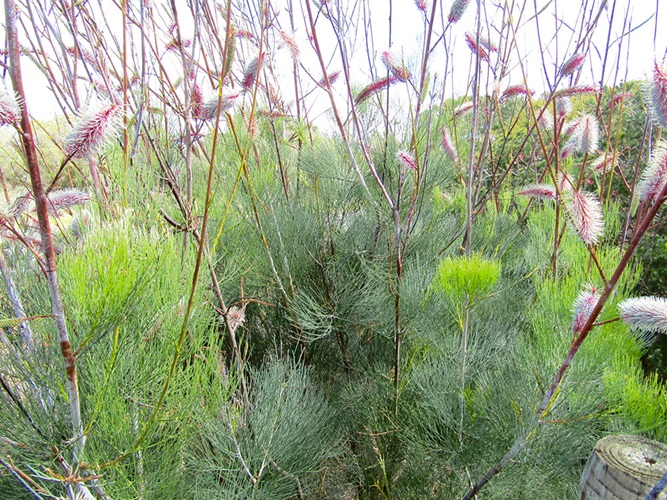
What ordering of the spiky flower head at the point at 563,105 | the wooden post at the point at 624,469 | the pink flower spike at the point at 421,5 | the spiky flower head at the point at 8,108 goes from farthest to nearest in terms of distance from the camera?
the spiky flower head at the point at 563,105
the pink flower spike at the point at 421,5
the wooden post at the point at 624,469
the spiky flower head at the point at 8,108

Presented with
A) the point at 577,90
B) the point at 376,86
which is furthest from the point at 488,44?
the point at 376,86

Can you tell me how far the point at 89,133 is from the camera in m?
0.59

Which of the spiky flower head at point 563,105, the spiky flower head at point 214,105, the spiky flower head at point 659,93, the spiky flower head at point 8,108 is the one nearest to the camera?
the spiky flower head at point 8,108

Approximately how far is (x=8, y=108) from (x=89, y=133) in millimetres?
92

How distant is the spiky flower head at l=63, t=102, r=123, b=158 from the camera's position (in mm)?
591

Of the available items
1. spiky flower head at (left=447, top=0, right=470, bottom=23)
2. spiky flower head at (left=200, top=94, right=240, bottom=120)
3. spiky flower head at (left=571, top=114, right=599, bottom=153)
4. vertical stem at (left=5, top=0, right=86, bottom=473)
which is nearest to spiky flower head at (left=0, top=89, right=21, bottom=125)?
vertical stem at (left=5, top=0, right=86, bottom=473)

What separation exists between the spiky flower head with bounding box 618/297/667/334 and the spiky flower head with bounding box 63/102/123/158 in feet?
2.46

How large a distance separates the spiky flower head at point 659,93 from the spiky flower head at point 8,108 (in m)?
0.76

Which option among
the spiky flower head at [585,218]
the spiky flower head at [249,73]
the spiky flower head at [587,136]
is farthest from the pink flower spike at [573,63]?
the spiky flower head at [249,73]

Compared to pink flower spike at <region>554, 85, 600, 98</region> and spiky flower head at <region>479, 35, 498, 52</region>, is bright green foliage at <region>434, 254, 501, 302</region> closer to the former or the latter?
pink flower spike at <region>554, 85, 600, 98</region>

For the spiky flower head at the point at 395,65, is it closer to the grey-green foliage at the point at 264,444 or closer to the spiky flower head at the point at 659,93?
the spiky flower head at the point at 659,93

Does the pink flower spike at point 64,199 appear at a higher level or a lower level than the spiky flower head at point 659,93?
lower

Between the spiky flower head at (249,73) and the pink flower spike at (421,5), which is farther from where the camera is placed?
the pink flower spike at (421,5)

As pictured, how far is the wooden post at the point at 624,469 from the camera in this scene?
35.9 inches
